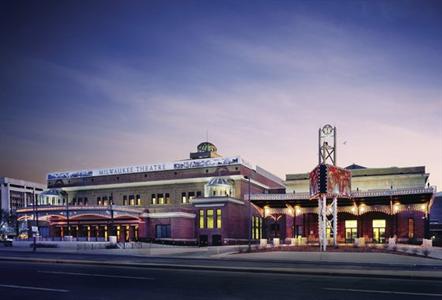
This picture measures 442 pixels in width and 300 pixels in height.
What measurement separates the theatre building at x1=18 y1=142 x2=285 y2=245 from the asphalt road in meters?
42.7

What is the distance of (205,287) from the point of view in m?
15.8

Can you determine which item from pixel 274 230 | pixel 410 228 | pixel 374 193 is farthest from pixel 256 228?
pixel 374 193

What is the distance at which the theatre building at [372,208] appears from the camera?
54938mm

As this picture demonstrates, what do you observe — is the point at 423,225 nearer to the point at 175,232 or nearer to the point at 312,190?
the point at 312,190

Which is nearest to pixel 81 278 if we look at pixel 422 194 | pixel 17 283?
pixel 17 283

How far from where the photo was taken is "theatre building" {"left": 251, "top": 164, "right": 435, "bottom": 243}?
180 ft

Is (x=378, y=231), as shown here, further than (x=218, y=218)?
No

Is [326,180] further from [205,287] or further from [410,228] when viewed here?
[205,287]

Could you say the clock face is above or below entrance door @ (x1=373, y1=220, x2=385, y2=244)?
above

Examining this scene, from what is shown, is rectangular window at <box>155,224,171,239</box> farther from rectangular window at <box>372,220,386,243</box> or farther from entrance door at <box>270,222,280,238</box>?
rectangular window at <box>372,220,386,243</box>

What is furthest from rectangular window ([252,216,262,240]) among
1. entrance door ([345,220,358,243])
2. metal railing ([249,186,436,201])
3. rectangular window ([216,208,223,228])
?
metal railing ([249,186,436,201])

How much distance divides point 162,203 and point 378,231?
1467 inches

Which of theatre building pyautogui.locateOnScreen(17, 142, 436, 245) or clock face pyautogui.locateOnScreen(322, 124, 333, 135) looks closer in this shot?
clock face pyautogui.locateOnScreen(322, 124, 333, 135)

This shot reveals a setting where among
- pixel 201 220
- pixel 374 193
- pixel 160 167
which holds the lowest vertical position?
pixel 201 220
